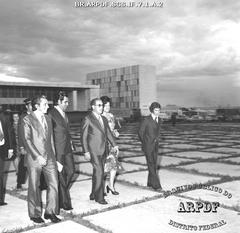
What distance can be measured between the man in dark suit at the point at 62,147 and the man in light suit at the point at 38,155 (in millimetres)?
547

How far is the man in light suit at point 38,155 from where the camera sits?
4.47 metres

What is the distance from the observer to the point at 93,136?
18.2 ft

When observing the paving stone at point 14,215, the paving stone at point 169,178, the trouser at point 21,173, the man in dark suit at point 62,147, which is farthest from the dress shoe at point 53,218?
the paving stone at point 169,178

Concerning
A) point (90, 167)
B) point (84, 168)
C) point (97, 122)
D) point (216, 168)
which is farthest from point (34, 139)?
point (216, 168)

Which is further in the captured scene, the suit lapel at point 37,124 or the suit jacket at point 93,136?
the suit jacket at point 93,136

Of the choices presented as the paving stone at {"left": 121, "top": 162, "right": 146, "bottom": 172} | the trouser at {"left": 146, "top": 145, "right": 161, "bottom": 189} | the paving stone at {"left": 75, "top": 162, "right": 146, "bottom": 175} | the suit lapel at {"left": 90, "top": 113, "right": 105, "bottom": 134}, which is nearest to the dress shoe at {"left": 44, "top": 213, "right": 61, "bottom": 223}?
the suit lapel at {"left": 90, "top": 113, "right": 105, "bottom": 134}

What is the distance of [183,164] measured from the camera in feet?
30.6

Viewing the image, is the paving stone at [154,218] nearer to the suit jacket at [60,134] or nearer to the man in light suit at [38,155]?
the man in light suit at [38,155]

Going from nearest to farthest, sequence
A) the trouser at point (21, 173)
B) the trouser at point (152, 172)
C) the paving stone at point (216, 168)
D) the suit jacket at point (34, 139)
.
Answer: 1. the suit jacket at point (34, 139)
2. the trouser at point (152, 172)
3. the trouser at point (21, 173)
4. the paving stone at point (216, 168)

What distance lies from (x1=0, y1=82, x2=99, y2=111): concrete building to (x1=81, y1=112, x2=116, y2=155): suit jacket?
145 ft

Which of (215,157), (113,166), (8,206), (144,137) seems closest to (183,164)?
(215,157)

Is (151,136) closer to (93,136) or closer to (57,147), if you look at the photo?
(93,136)

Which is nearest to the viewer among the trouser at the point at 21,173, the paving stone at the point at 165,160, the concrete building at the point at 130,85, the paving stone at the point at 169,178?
the trouser at the point at 21,173

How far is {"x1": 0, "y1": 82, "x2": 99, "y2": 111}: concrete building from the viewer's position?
49259 mm
